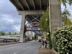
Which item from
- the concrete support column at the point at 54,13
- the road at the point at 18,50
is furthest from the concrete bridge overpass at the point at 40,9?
the road at the point at 18,50

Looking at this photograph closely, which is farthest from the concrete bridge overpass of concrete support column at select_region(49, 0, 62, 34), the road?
the road

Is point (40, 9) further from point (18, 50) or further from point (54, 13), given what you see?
point (18, 50)

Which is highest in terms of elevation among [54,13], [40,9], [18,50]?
[40,9]

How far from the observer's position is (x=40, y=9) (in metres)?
91.0

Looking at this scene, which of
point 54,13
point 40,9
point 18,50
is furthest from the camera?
point 40,9

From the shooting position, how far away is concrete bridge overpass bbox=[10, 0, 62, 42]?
113 ft

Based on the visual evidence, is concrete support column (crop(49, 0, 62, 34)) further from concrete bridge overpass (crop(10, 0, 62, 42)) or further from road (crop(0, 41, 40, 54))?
road (crop(0, 41, 40, 54))

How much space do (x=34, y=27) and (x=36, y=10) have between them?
56.6 ft

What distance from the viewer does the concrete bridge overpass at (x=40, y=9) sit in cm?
3429

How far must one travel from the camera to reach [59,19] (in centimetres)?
3472

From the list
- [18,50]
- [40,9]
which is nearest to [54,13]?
[18,50]

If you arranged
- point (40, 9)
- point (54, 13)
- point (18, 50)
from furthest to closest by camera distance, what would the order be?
point (40, 9), point (54, 13), point (18, 50)

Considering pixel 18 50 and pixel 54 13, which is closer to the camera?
pixel 18 50

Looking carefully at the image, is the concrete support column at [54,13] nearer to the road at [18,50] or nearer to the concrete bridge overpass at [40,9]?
the concrete bridge overpass at [40,9]
